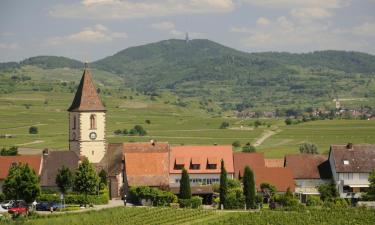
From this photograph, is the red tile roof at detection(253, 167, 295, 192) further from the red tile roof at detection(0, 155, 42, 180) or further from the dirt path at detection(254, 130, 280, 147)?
the dirt path at detection(254, 130, 280, 147)

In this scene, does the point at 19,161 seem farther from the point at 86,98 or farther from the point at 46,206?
the point at 46,206

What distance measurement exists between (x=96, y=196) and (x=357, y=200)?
24.8 metres

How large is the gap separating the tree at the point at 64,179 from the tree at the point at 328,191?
23.9 metres

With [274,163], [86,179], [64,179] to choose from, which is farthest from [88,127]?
[274,163]

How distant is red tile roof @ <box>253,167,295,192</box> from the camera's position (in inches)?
3270

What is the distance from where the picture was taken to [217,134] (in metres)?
166

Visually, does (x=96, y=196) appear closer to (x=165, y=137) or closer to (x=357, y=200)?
(x=357, y=200)

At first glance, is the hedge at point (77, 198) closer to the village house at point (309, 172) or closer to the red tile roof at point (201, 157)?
the red tile roof at point (201, 157)

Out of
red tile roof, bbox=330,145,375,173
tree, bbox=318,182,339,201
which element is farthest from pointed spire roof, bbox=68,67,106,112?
red tile roof, bbox=330,145,375,173

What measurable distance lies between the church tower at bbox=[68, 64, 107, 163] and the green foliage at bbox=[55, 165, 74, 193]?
24.9 ft

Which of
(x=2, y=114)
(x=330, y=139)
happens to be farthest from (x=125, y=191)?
(x=2, y=114)

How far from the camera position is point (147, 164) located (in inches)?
3361

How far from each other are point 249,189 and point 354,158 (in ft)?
51.0

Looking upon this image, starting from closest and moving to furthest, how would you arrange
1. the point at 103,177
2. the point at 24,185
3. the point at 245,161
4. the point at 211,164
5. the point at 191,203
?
the point at 24,185
the point at 191,203
the point at 103,177
the point at 211,164
the point at 245,161
